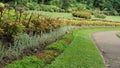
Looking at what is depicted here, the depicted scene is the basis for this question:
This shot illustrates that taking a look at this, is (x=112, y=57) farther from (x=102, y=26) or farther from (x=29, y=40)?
(x=102, y=26)

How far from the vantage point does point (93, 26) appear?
3669cm

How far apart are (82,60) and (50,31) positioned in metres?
4.35

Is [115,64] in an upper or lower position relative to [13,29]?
lower

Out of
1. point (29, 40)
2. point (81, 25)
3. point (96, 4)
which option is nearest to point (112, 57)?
point (29, 40)

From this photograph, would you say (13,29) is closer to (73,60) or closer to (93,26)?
(73,60)

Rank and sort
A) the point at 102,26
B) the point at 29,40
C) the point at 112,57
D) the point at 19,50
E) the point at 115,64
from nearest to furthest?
the point at 19,50 → the point at 29,40 → the point at 115,64 → the point at 112,57 → the point at 102,26

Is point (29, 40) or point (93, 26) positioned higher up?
point (29, 40)

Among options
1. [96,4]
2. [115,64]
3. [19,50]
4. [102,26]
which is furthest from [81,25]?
[96,4]

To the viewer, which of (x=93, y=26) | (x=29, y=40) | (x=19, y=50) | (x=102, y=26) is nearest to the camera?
(x=19, y=50)

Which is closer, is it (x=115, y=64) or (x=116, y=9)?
(x=115, y=64)

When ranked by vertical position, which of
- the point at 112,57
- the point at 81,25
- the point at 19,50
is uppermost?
the point at 19,50

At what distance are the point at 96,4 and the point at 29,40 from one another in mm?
61038

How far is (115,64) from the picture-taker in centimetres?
1212

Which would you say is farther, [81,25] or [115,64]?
[81,25]
